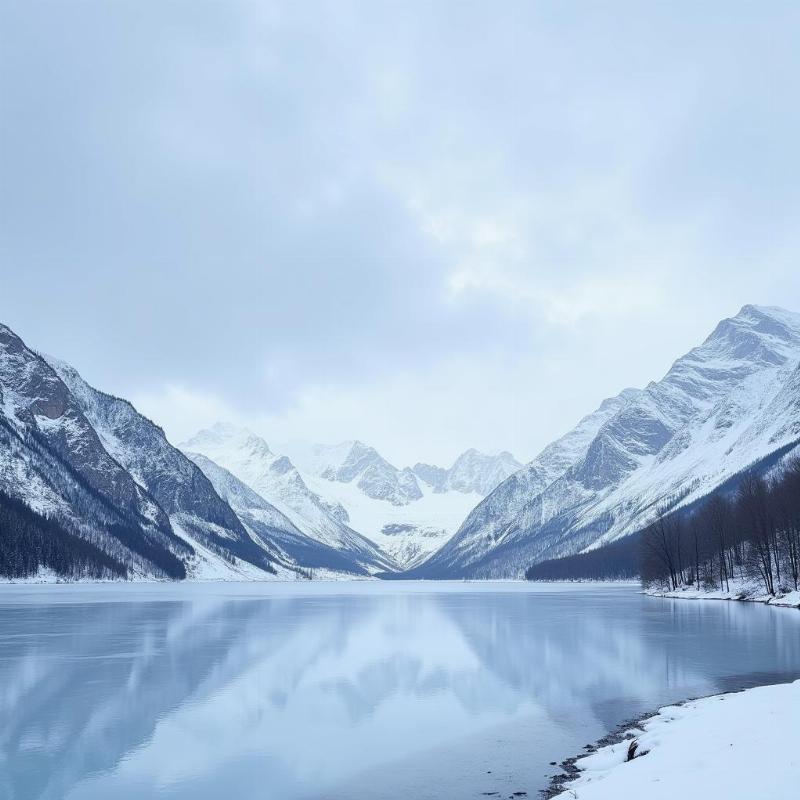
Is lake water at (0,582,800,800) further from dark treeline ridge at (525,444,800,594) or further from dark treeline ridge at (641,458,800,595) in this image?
dark treeline ridge at (641,458,800,595)

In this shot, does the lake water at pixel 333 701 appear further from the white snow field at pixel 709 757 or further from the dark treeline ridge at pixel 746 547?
the dark treeline ridge at pixel 746 547

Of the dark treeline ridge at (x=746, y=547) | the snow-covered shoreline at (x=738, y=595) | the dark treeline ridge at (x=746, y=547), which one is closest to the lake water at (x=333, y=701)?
the snow-covered shoreline at (x=738, y=595)

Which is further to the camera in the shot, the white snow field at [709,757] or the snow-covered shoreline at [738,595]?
the snow-covered shoreline at [738,595]

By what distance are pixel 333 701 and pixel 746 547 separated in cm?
10651

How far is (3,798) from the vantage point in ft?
61.2

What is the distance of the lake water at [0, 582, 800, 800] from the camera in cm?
2078

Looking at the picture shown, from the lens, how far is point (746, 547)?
389 ft

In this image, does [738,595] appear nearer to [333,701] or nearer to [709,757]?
[333,701]

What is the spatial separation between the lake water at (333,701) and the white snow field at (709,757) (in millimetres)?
2159

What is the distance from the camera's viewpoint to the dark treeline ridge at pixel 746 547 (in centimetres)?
9294

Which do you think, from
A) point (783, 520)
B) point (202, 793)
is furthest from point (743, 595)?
point (202, 793)

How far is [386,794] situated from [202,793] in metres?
5.03

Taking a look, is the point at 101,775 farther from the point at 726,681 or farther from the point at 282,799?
the point at 726,681

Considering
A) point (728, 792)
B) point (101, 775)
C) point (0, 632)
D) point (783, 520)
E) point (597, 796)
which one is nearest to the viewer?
point (728, 792)
